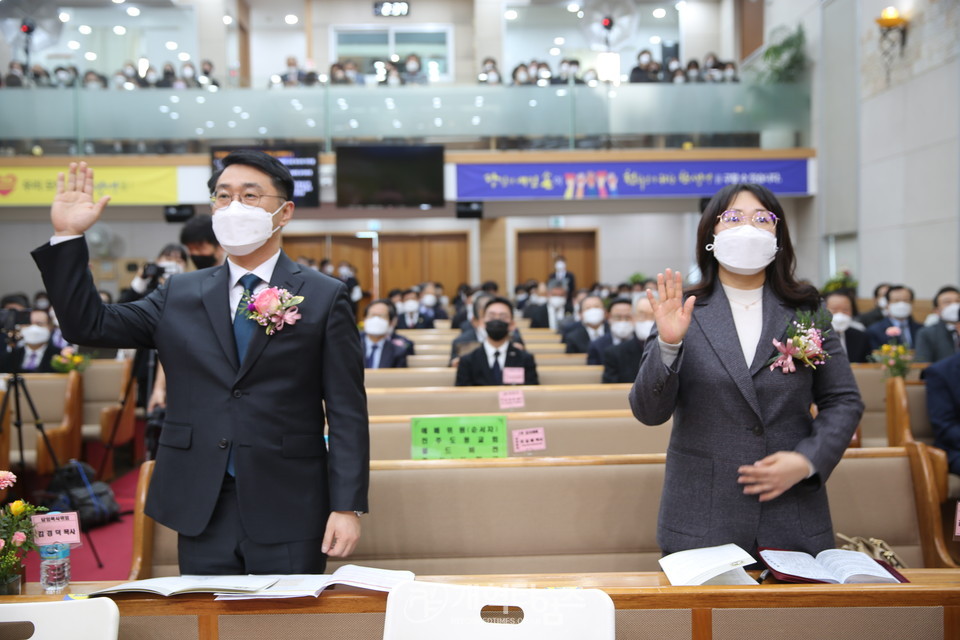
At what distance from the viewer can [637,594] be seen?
1.32 m

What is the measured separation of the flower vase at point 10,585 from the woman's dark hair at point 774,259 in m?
1.57

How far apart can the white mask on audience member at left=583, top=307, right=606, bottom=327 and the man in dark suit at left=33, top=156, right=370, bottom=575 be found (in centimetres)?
522

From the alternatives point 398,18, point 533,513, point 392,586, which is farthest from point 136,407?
point 398,18

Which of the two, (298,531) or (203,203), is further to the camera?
(203,203)

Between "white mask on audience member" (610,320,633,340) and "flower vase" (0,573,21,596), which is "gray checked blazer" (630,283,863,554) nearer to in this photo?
"flower vase" (0,573,21,596)

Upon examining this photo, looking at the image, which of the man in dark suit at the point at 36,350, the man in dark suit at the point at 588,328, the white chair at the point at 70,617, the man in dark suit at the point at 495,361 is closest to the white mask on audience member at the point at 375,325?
the man in dark suit at the point at 495,361

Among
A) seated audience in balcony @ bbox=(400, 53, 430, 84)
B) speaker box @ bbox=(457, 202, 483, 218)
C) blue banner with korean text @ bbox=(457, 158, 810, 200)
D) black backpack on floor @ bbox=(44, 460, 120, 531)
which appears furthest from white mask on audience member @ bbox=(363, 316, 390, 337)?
seated audience in balcony @ bbox=(400, 53, 430, 84)

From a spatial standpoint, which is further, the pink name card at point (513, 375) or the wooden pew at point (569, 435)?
the pink name card at point (513, 375)

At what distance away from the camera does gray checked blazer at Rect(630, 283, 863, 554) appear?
1.69 metres

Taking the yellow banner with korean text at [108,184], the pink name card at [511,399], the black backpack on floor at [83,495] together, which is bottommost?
the black backpack on floor at [83,495]

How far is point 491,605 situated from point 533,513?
43.5 inches

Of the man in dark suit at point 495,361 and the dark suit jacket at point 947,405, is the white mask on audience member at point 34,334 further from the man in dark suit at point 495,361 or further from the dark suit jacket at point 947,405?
the dark suit jacket at point 947,405

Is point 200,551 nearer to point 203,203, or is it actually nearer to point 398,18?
point 203,203

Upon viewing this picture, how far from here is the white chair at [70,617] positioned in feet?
4.00
